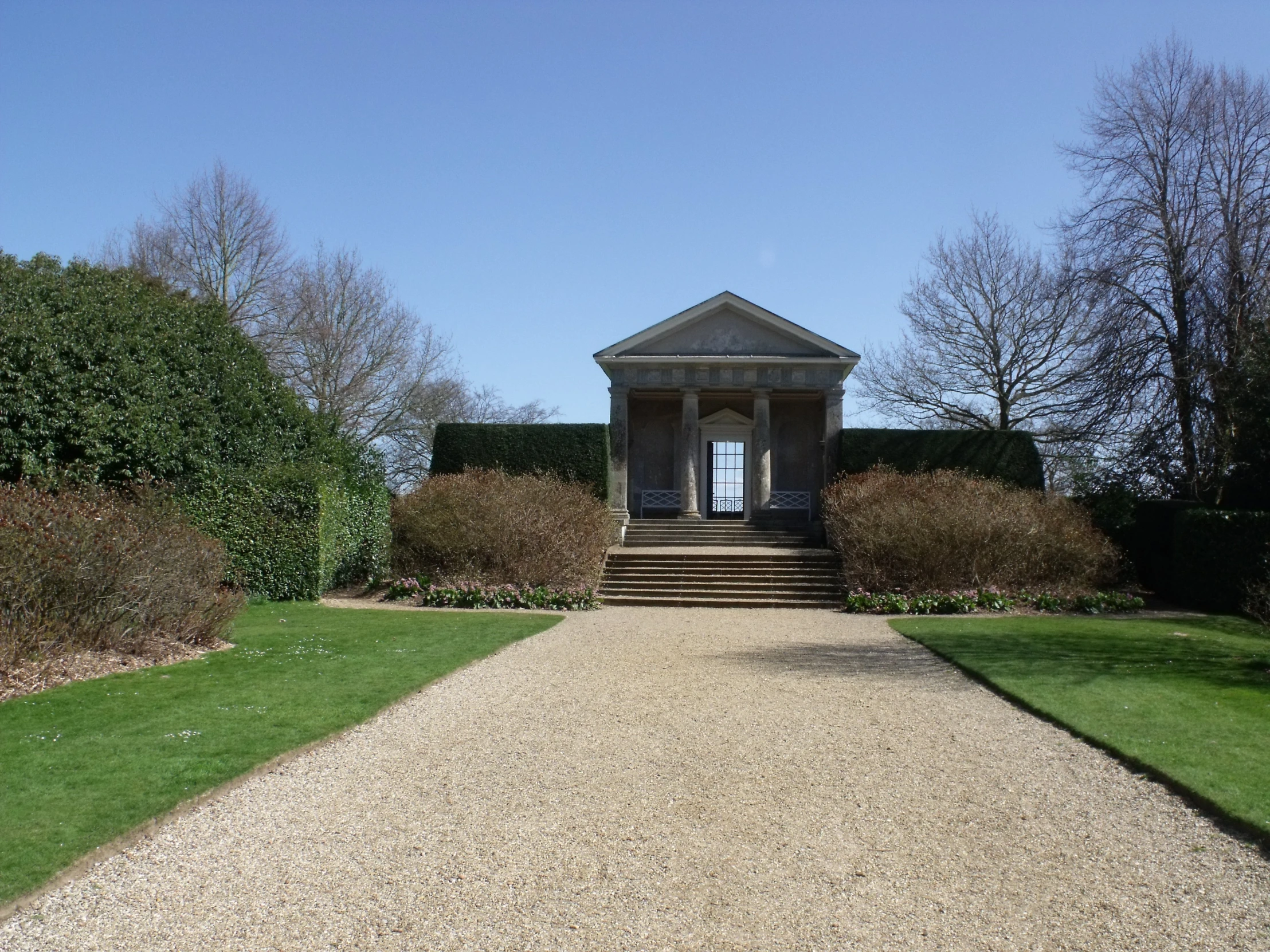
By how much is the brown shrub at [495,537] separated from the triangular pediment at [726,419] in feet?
33.5

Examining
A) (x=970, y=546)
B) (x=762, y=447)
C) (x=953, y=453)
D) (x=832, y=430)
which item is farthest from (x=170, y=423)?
(x=953, y=453)

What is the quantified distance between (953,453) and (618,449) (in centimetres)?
819

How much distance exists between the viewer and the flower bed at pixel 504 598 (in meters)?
16.8

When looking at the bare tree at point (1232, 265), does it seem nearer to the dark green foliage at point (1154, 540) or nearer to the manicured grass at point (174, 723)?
the dark green foliage at point (1154, 540)

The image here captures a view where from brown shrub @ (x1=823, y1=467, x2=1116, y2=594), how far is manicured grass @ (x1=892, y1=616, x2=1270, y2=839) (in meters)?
2.02

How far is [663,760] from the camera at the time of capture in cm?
653

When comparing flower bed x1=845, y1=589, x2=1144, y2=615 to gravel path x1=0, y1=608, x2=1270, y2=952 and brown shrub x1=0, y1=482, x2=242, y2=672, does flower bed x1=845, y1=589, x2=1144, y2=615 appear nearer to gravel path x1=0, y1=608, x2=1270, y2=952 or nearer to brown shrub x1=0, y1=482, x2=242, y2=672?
gravel path x1=0, y1=608, x2=1270, y2=952

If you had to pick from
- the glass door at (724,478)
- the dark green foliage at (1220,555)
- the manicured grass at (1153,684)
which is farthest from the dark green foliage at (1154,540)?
the glass door at (724,478)

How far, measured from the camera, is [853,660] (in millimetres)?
11039

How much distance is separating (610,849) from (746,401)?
24685 millimetres

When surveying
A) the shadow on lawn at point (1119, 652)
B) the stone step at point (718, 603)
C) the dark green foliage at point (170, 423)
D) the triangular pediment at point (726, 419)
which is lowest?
the shadow on lawn at point (1119, 652)

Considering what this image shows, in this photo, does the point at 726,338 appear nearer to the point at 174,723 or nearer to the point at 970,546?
the point at 970,546

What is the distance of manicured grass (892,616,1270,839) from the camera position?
6027 millimetres

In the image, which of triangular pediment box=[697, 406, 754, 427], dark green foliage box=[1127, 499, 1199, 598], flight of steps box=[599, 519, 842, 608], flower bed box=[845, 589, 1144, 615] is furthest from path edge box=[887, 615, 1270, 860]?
triangular pediment box=[697, 406, 754, 427]
